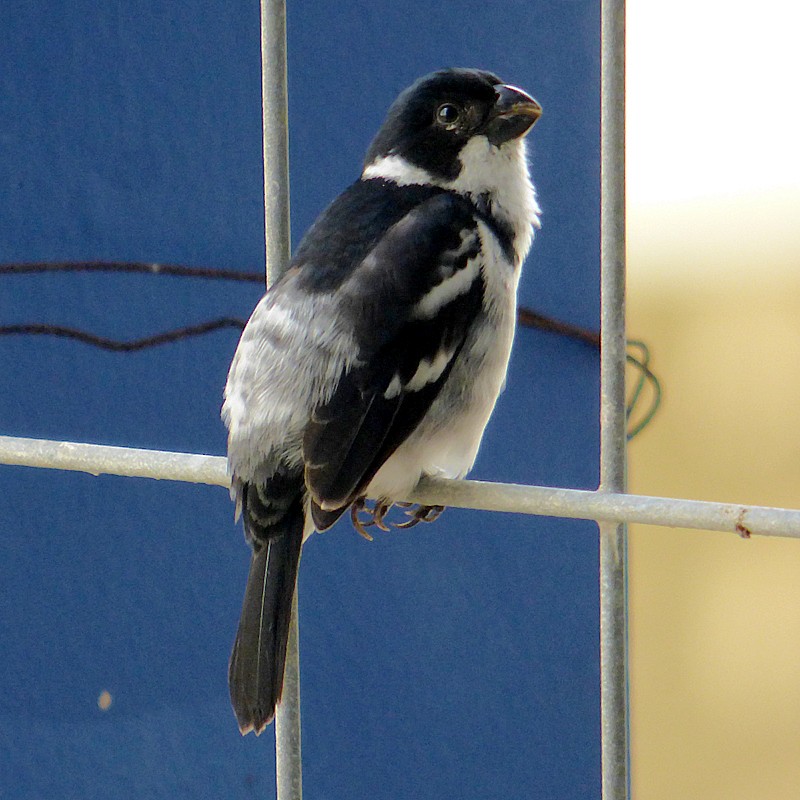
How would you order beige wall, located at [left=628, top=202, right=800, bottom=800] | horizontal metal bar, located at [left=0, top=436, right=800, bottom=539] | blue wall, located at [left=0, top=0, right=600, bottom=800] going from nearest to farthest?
horizontal metal bar, located at [left=0, top=436, right=800, bottom=539] → blue wall, located at [left=0, top=0, right=600, bottom=800] → beige wall, located at [left=628, top=202, right=800, bottom=800]

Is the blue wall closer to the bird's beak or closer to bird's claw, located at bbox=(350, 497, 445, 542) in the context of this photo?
the bird's beak

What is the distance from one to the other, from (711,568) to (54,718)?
11.3ft

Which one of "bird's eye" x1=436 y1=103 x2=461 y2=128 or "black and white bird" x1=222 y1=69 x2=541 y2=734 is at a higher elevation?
"bird's eye" x1=436 y1=103 x2=461 y2=128

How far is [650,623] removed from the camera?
212 inches

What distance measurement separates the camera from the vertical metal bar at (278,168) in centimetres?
108

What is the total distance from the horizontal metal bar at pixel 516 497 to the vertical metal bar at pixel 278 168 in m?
0.19

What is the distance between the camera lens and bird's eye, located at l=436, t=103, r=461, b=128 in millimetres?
1594

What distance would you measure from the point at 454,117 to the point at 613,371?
72 cm

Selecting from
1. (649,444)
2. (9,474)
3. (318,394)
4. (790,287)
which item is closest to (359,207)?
(318,394)

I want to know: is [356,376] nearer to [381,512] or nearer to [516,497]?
[381,512]

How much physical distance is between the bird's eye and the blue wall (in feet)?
3.06

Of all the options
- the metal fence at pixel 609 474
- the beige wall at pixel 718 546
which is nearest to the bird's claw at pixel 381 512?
the metal fence at pixel 609 474

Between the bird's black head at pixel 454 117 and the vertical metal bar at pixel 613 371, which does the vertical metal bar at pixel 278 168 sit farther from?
the bird's black head at pixel 454 117

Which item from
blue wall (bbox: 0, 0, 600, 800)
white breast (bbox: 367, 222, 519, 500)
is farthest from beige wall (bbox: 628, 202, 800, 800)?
white breast (bbox: 367, 222, 519, 500)
